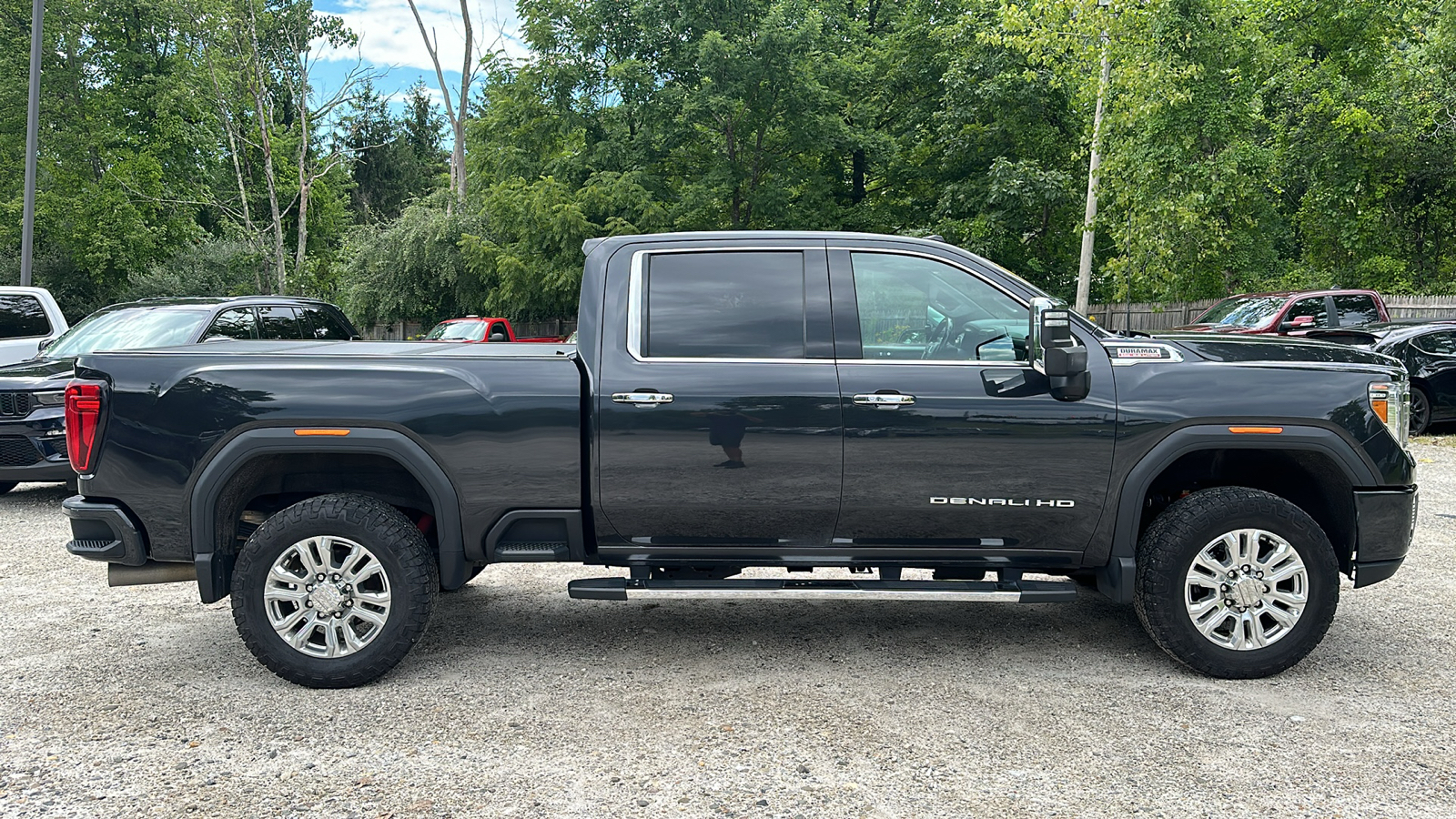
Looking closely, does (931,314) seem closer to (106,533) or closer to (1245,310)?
(106,533)

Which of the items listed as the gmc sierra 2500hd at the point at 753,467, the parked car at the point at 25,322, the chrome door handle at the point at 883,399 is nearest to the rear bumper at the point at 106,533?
the gmc sierra 2500hd at the point at 753,467

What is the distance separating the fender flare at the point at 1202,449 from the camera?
430cm

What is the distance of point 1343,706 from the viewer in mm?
4141

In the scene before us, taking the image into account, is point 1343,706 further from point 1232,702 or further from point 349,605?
point 349,605

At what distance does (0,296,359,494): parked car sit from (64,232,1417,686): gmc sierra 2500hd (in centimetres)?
350

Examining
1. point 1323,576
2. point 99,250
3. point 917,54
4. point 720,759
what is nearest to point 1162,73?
point 917,54

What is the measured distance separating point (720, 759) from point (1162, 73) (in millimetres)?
16920

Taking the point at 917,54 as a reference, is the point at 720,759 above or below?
below

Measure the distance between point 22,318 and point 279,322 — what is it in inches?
135

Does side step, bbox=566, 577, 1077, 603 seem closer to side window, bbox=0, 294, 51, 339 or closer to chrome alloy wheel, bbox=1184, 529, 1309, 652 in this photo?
chrome alloy wheel, bbox=1184, 529, 1309, 652

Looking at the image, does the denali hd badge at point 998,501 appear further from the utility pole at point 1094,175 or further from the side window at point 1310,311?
the utility pole at point 1094,175

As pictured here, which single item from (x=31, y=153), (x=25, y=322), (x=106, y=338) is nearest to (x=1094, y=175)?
(x=106, y=338)

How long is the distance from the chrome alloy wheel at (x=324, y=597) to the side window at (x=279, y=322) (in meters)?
5.99

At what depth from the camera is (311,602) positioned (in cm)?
427
